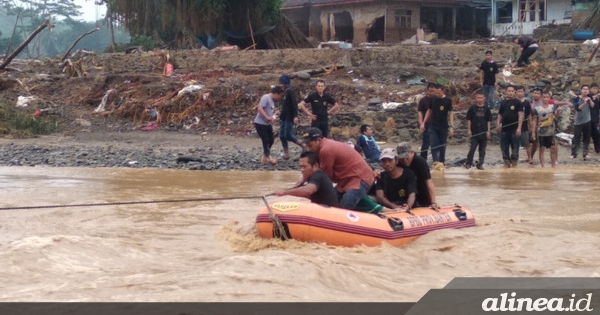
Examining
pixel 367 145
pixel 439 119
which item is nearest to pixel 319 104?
pixel 367 145

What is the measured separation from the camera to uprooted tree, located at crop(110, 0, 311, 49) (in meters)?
29.6

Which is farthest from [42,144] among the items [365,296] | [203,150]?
[365,296]

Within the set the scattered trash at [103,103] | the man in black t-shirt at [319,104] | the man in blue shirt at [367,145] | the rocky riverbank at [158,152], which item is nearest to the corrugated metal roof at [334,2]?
the scattered trash at [103,103]

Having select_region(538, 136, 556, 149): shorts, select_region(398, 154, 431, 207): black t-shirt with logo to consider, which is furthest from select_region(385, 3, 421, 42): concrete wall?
select_region(398, 154, 431, 207): black t-shirt with logo

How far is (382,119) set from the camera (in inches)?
830

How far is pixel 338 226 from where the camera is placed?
906 cm

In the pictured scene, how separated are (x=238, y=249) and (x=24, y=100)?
1693cm

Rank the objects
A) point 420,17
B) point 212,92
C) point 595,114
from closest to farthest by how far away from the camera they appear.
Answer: point 595,114 < point 212,92 < point 420,17

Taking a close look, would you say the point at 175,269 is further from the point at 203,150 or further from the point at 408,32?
the point at 408,32

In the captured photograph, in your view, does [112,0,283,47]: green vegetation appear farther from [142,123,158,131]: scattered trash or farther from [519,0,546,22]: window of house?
[519,0,546,22]: window of house

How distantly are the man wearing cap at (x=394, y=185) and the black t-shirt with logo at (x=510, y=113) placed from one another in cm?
557

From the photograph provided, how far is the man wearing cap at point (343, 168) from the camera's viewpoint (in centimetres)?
985

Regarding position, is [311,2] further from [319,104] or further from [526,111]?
[526,111]

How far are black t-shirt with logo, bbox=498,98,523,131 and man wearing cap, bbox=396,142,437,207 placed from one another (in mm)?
5374
